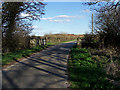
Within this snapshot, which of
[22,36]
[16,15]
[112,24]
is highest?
[16,15]

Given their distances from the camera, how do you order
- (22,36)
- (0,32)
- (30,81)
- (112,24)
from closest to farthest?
(30,81)
(112,24)
(0,32)
(22,36)

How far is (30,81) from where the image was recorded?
19.1ft

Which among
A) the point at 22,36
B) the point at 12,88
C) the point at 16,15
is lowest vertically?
the point at 12,88

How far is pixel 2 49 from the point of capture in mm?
15289

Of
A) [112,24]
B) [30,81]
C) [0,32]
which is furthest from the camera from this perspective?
[0,32]

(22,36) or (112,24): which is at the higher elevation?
(112,24)

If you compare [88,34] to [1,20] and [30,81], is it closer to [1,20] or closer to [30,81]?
[1,20]

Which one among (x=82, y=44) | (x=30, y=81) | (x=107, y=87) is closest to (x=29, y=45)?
(x=82, y=44)

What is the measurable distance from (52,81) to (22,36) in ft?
42.1

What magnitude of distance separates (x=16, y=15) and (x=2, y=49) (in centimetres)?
576

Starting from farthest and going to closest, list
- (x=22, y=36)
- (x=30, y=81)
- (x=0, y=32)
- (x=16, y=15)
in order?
(x=16, y=15)
(x=22, y=36)
(x=0, y=32)
(x=30, y=81)

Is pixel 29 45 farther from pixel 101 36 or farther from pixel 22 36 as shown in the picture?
pixel 101 36

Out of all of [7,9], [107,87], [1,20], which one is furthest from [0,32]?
[107,87]

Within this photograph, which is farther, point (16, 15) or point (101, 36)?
point (16, 15)
